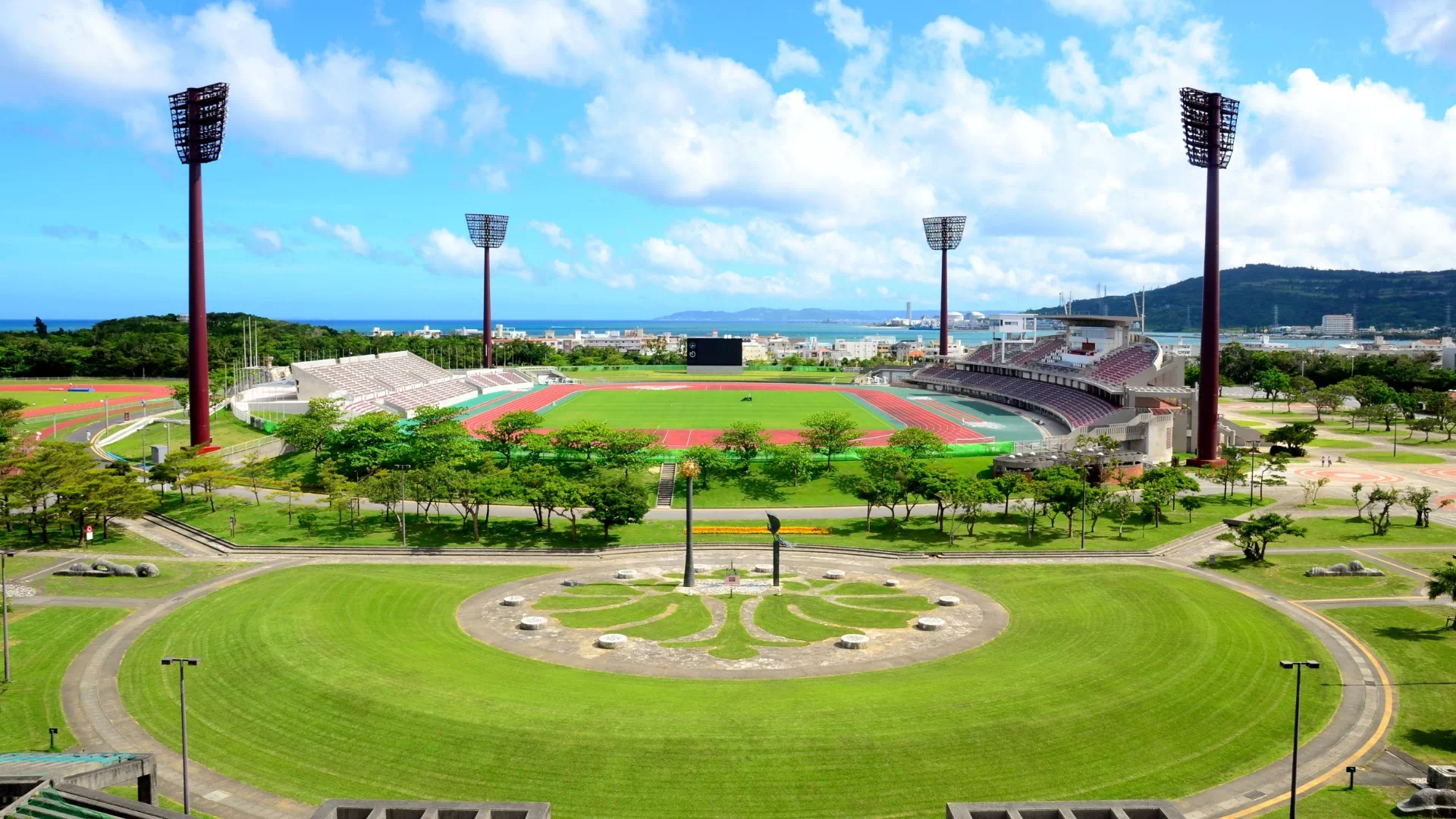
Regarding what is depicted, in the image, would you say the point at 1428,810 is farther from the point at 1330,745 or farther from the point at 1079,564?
the point at 1079,564

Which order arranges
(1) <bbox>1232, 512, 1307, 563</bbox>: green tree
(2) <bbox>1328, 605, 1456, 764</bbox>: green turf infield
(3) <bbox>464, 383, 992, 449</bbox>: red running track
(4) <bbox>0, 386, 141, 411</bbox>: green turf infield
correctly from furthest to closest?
1. (4) <bbox>0, 386, 141, 411</bbox>: green turf infield
2. (3) <bbox>464, 383, 992, 449</bbox>: red running track
3. (1) <bbox>1232, 512, 1307, 563</bbox>: green tree
4. (2) <bbox>1328, 605, 1456, 764</bbox>: green turf infield

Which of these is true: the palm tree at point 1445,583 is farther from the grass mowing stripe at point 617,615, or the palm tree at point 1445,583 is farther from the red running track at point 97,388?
the red running track at point 97,388

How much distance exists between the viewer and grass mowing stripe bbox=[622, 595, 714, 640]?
38.1 m

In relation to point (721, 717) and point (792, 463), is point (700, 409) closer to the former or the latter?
point (792, 463)

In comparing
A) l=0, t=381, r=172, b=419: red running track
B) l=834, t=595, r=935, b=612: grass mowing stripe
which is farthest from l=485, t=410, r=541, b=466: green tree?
l=0, t=381, r=172, b=419: red running track

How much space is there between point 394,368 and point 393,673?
9831cm

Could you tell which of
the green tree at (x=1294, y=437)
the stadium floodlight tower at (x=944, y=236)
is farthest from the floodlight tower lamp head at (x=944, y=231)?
the green tree at (x=1294, y=437)

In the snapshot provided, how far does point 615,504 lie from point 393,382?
73.1m

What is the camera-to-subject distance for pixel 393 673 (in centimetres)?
3250

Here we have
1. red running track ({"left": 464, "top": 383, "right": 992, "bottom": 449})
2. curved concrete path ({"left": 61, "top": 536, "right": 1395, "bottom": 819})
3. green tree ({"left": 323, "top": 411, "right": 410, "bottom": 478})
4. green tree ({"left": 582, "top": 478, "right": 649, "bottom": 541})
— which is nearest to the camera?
curved concrete path ({"left": 61, "top": 536, "right": 1395, "bottom": 819})

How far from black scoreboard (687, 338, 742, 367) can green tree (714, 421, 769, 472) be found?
93559 millimetres

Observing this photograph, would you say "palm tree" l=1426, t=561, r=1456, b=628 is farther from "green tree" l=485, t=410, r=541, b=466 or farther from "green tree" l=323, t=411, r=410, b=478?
"green tree" l=323, t=411, r=410, b=478

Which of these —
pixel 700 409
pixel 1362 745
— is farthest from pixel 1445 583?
pixel 700 409

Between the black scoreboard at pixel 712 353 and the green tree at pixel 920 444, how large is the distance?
3833 inches
